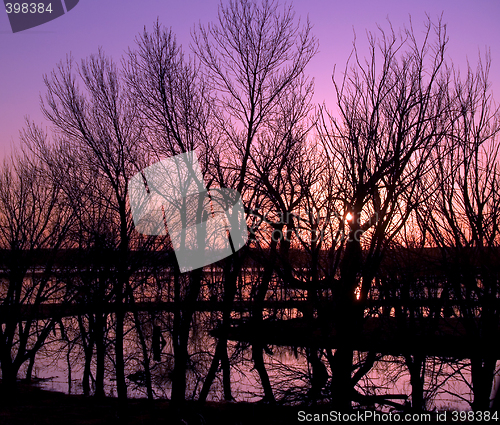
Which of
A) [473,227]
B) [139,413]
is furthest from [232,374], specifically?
[473,227]

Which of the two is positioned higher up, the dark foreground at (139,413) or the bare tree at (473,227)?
the bare tree at (473,227)

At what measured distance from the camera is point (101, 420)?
10.1 m

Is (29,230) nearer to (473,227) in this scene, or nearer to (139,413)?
(139,413)

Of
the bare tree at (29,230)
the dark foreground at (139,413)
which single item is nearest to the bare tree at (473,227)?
the dark foreground at (139,413)

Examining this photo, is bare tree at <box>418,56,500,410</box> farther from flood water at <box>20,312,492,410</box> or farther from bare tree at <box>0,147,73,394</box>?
bare tree at <box>0,147,73,394</box>

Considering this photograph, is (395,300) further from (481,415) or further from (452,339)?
(481,415)

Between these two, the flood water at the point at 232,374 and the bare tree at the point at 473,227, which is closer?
the bare tree at the point at 473,227

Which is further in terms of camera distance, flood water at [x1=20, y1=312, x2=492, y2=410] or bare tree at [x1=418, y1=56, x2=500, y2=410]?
flood water at [x1=20, y1=312, x2=492, y2=410]

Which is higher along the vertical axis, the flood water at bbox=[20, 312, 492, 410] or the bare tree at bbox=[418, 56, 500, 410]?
the bare tree at bbox=[418, 56, 500, 410]

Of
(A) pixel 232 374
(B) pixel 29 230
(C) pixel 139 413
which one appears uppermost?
(B) pixel 29 230

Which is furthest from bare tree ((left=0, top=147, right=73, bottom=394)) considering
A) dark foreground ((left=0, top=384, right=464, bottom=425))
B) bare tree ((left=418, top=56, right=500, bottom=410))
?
bare tree ((left=418, top=56, right=500, bottom=410))

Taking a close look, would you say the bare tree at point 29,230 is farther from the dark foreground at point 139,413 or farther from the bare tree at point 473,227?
the bare tree at point 473,227

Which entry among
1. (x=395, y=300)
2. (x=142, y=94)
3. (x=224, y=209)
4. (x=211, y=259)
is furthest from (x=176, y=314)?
(x=395, y=300)

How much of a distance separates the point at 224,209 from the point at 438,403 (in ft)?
25.7
